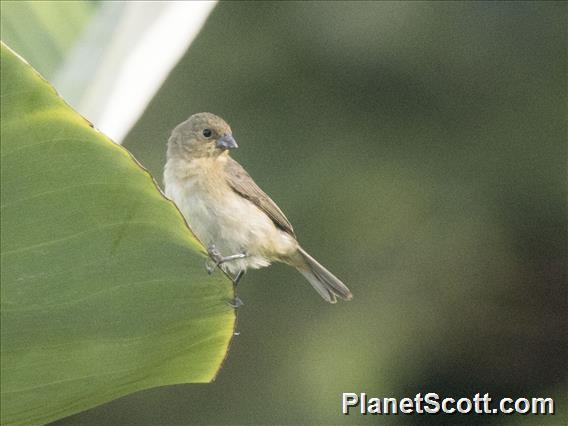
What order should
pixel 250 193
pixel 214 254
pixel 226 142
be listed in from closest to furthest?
pixel 214 254 < pixel 226 142 < pixel 250 193

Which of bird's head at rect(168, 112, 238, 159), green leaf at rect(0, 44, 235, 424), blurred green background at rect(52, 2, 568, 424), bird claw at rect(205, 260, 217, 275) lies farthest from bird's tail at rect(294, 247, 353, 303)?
blurred green background at rect(52, 2, 568, 424)

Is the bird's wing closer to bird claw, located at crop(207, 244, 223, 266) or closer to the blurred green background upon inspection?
bird claw, located at crop(207, 244, 223, 266)

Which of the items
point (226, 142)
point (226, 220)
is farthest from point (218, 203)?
point (226, 142)

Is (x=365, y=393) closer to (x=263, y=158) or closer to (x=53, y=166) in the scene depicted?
(x=263, y=158)

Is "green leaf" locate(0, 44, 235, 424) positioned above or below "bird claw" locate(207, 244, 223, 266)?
below

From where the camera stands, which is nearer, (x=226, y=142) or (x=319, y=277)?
(x=226, y=142)

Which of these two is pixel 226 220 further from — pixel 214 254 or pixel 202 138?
pixel 214 254
